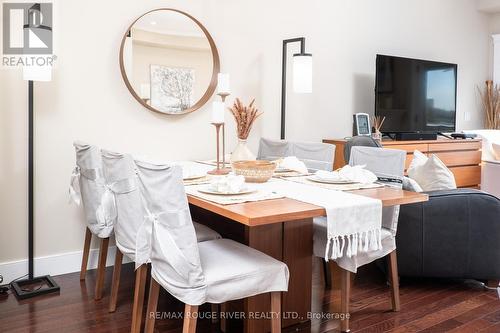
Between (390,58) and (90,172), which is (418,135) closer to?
(390,58)

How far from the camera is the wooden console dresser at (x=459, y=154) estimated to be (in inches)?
183

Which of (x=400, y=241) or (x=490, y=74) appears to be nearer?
(x=400, y=241)

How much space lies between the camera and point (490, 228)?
261 cm

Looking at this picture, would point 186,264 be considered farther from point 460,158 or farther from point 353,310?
point 460,158

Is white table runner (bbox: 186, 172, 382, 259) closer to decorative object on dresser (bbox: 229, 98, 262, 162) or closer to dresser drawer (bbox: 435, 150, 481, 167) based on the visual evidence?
decorative object on dresser (bbox: 229, 98, 262, 162)

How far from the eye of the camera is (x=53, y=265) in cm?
298

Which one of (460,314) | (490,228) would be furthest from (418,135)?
(460,314)

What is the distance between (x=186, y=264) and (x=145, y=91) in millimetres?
1978

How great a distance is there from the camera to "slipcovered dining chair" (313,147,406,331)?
2.15 metres

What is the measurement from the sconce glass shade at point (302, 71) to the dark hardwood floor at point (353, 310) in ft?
4.99

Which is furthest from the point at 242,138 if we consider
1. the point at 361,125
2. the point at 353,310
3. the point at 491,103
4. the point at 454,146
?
the point at 491,103

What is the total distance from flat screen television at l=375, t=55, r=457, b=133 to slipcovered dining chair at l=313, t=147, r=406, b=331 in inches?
87.6

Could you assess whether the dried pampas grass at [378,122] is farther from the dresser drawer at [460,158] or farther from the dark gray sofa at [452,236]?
the dark gray sofa at [452,236]

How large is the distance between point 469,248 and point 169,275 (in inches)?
73.7
